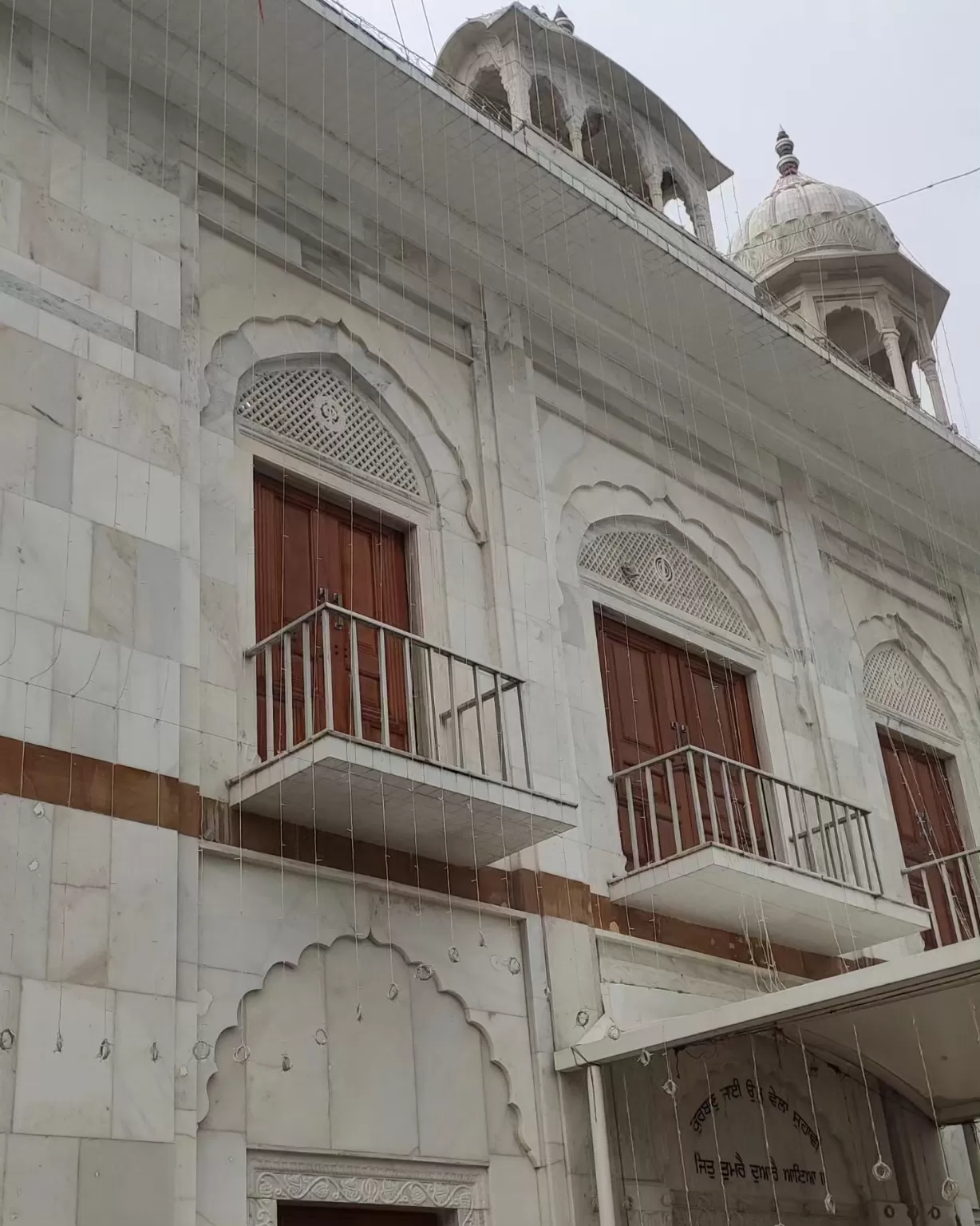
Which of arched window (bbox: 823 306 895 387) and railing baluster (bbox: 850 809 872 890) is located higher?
arched window (bbox: 823 306 895 387)

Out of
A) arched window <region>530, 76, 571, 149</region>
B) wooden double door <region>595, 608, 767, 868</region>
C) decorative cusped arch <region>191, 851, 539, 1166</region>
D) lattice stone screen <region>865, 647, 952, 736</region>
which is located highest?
arched window <region>530, 76, 571, 149</region>

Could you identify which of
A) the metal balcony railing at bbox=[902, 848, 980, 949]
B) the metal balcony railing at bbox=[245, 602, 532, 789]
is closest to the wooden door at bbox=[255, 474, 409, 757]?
the metal balcony railing at bbox=[245, 602, 532, 789]

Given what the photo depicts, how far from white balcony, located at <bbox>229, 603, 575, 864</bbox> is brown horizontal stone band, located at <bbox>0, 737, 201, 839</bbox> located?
1.22 feet

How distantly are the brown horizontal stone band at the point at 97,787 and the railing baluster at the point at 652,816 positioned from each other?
2.90 metres

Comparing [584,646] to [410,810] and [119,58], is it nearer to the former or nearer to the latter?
[410,810]

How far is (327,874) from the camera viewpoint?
7.14m

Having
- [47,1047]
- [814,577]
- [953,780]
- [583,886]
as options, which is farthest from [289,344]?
[953,780]

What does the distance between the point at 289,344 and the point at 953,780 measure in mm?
Result: 7399

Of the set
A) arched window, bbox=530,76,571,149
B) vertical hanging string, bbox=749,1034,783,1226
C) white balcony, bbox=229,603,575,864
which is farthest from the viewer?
arched window, bbox=530,76,571,149

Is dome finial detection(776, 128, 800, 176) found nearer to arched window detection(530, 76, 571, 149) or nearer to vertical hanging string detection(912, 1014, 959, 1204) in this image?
arched window detection(530, 76, 571, 149)

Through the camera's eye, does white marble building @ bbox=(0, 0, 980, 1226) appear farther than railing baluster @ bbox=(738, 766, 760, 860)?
No

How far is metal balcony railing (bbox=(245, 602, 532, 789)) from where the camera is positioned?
6.98m

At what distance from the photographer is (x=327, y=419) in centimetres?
862

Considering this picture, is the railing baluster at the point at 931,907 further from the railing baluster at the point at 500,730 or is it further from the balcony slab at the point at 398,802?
the railing baluster at the point at 500,730
